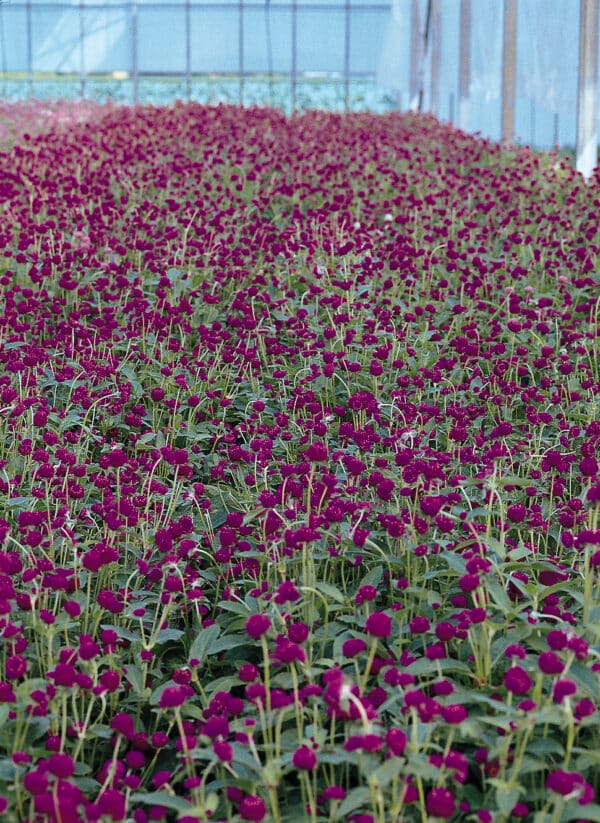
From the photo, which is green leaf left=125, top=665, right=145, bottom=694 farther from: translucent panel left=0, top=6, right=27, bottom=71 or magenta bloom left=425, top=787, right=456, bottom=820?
translucent panel left=0, top=6, right=27, bottom=71

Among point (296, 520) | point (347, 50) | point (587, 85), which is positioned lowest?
point (296, 520)

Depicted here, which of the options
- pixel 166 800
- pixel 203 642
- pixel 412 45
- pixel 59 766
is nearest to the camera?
pixel 59 766

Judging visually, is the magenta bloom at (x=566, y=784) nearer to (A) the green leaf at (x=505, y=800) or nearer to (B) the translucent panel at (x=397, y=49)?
(A) the green leaf at (x=505, y=800)

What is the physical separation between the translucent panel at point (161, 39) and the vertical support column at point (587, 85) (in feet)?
53.4

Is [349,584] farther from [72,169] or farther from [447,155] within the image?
[447,155]

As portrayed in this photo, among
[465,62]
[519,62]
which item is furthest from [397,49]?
[519,62]

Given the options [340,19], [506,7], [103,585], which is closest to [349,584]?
[103,585]

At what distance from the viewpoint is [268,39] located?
22844mm

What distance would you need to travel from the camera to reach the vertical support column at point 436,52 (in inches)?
671

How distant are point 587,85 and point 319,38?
52.1 feet

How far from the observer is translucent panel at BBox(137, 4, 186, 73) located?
22844 millimetres

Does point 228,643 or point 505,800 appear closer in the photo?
point 505,800

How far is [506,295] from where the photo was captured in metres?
4.49

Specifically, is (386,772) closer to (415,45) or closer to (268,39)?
(415,45)
